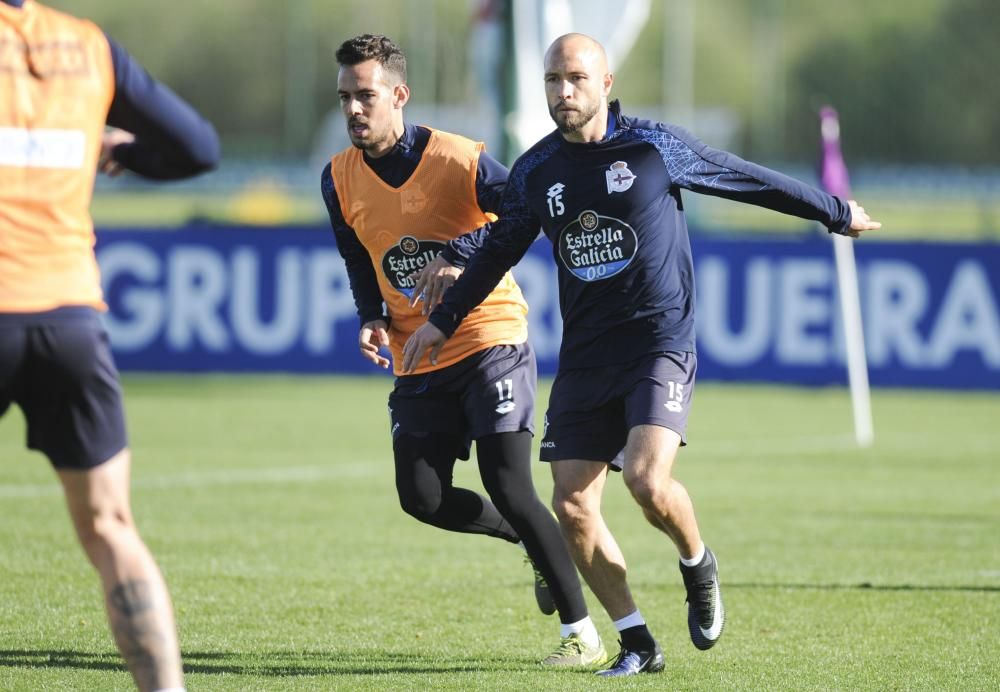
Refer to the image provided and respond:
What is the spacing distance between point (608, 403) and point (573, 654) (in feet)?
3.36

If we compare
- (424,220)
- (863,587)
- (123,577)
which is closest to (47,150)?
(123,577)

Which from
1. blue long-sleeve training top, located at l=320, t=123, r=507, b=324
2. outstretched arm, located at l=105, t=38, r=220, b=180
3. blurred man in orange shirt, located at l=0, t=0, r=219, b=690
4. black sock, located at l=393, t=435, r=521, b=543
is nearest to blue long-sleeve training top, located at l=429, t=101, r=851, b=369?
blue long-sleeve training top, located at l=320, t=123, r=507, b=324

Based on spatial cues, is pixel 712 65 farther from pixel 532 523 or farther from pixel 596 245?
pixel 532 523

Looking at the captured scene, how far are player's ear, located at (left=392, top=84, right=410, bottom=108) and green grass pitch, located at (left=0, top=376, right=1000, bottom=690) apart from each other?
232cm

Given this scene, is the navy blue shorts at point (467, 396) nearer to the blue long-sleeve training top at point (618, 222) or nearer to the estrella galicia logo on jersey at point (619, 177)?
the blue long-sleeve training top at point (618, 222)

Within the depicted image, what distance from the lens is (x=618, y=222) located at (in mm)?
6367

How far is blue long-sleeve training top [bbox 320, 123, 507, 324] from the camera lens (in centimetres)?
680

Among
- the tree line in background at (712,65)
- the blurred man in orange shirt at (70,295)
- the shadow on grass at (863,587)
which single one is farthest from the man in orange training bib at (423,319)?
the tree line in background at (712,65)

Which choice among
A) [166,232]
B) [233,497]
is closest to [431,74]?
[166,232]

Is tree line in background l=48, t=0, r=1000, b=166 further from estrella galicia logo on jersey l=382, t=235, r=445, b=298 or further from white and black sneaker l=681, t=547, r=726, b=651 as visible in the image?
white and black sneaker l=681, t=547, r=726, b=651

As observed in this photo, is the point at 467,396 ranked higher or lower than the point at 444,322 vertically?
lower

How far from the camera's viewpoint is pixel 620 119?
6.55m

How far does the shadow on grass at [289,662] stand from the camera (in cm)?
634

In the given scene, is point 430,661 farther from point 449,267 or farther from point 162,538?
point 162,538
